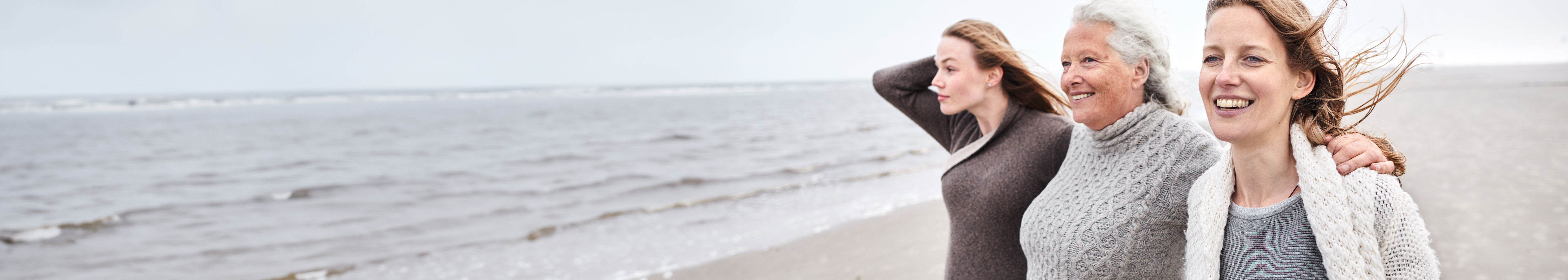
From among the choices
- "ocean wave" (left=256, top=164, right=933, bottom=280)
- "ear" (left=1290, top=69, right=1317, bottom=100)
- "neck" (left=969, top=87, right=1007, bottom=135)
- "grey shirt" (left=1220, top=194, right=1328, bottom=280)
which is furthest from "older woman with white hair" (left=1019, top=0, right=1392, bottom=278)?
"ocean wave" (left=256, top=164, right=933, bottom=280)

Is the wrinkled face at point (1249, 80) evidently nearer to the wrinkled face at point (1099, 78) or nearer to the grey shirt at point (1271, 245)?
the grey shirt at point (1271, 245)

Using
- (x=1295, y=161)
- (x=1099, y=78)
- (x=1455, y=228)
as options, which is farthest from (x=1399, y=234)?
(x=1455, y=228)

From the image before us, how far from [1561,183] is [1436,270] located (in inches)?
307

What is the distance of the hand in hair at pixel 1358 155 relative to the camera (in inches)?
39.2

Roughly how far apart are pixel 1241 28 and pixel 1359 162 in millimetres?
242

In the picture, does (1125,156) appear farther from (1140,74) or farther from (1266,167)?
(1266,167)

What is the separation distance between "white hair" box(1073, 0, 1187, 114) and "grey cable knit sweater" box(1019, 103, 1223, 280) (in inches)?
1.6

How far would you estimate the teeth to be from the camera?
110 cm

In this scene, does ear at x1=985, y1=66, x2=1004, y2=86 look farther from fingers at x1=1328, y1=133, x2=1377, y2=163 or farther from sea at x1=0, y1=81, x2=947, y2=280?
sea at x1=0, y1=81, x2=947, y2=280

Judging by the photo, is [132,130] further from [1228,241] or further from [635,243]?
[1228,241]

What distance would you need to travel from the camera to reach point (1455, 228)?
5.10 m

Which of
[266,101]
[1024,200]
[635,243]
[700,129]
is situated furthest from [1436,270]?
[266,101]

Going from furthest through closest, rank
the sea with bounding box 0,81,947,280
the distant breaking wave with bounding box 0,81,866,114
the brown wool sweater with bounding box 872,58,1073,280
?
the distant breaking wave with bounding box 0,81,866,114, the sea with bounding box 0,81,947,280, the brown wool sweater with bounding box 872,58,1073,280

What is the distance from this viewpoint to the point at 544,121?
20.8 m
